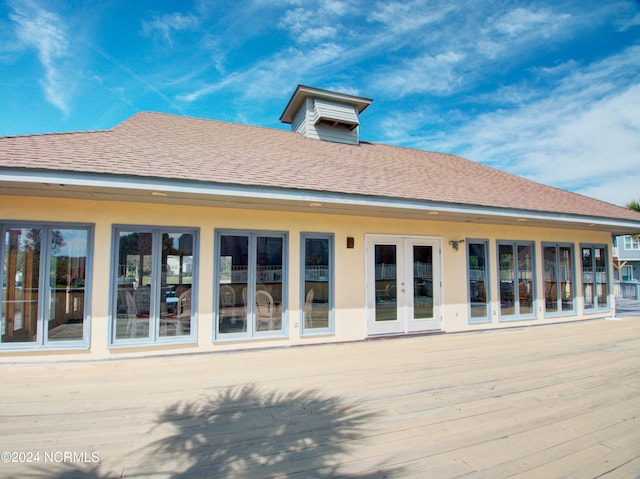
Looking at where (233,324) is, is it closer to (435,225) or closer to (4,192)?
(4,192)

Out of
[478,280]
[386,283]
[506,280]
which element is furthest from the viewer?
[506,280]

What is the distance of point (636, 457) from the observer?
2.69 meters

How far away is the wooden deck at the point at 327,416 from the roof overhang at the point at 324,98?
7899mm

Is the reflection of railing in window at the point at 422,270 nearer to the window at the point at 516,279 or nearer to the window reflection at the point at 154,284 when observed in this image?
the window at the point at 516,279

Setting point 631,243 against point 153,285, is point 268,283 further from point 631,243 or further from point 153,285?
point 631,243

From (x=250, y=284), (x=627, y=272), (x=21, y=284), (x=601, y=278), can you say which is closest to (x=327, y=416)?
(x=250, y=284)

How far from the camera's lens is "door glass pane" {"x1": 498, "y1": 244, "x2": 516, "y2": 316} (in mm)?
8539

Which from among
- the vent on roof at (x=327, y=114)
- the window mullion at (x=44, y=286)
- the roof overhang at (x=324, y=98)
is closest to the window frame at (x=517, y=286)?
the vent on roof at (x=327, y=114)

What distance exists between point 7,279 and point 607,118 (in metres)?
17.1

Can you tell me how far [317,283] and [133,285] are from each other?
3.31m

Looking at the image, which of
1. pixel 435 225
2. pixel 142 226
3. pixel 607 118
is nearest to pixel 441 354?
pixel 435 225

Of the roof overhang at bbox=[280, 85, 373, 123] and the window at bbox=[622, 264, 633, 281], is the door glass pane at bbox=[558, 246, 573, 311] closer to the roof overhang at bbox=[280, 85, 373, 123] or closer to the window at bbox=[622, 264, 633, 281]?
the roof overhang at bbox=[280, 85, 373, 123]

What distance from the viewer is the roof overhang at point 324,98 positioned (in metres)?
10.3

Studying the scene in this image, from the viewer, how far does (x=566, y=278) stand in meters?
9.45
